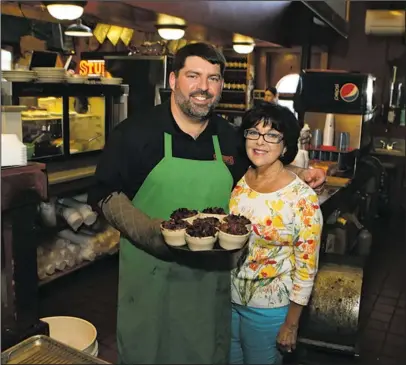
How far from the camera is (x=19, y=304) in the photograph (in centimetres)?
176

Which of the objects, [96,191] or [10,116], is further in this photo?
[10,116]

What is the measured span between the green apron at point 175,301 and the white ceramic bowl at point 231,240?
0.08m

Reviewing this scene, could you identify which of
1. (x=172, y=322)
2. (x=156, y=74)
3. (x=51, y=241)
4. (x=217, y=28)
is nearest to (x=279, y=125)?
(x=172, y=322)

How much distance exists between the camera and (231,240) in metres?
1.20

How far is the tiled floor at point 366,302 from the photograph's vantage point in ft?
10.8

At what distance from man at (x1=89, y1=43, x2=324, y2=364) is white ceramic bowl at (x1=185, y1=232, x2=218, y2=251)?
0.05 m

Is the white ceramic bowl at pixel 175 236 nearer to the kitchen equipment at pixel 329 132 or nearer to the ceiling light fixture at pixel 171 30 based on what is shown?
the kitchen equipment at pixel 329 132

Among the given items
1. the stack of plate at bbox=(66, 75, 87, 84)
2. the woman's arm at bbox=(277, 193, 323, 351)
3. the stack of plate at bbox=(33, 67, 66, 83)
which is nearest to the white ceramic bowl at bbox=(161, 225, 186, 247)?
the woman's arm at bbox=(277, 193, 323, 351)

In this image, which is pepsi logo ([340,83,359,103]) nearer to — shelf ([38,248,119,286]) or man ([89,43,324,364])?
shelf ([38,248,119,286])

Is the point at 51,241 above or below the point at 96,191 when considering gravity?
below

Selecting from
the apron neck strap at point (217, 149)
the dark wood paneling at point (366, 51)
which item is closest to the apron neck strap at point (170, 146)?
the apron neck strap at point (217, 149)

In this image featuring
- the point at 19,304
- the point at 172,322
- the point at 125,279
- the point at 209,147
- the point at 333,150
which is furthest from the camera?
the point at 333,150

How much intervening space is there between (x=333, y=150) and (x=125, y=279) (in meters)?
3.37

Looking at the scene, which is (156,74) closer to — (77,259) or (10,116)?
(77,259)
